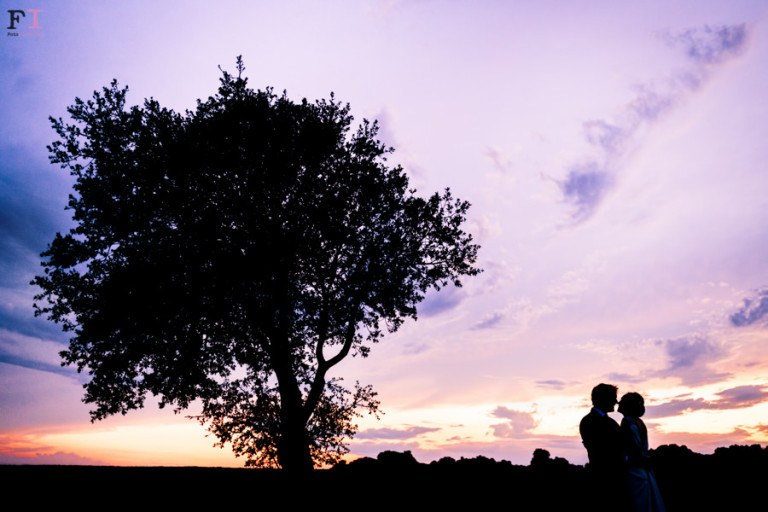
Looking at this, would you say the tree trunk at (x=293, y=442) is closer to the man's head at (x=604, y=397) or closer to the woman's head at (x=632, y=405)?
the woman's head at (x=632, y=405)

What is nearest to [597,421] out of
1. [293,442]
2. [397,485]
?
[397,485]

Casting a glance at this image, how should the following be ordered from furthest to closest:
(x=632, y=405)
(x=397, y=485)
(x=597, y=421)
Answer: (x=397, y=485), (x=632, y=405), (x=597, y=421)

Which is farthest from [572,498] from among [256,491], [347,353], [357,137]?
[357,137]

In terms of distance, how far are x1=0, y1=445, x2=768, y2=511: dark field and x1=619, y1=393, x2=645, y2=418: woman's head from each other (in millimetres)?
6353

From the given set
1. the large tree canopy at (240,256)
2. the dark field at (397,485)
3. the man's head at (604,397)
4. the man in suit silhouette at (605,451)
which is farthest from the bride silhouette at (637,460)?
the large tree canopy at (240,256)

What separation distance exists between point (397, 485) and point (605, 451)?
7.64 metres

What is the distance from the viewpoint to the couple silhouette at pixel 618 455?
859cm

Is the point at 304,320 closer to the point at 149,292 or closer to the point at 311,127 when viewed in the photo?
the point at 149,292

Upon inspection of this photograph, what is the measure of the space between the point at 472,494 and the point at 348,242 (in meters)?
11.4

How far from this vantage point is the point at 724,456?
55.9 ft

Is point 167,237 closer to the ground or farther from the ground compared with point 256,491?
farther from the ground

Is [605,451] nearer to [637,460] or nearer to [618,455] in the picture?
[618,455]

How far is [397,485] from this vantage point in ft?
47.5

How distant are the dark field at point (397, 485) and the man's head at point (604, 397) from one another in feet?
22.1
